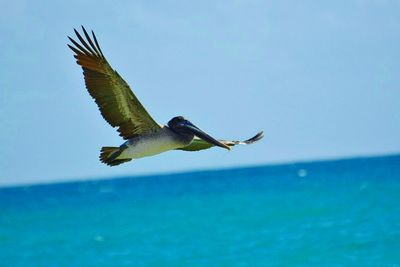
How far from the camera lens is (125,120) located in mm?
9492

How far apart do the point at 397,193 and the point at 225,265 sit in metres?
25.2

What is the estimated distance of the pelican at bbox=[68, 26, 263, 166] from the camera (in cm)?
920

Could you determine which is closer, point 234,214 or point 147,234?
point 147,234

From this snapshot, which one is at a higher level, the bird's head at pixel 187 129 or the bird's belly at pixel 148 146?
the bird's head at pixel 187 129

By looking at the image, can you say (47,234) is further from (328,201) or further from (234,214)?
(328,201)

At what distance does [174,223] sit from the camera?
40.0m

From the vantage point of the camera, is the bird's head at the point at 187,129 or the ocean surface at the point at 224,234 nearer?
the bird's head at the point at 187,129

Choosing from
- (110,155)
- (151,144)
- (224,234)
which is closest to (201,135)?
(151,144)

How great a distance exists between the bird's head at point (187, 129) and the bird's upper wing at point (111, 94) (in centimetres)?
17

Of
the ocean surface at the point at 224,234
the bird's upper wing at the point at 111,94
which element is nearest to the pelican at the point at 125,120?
the bird's upper wing at the point at 111,94

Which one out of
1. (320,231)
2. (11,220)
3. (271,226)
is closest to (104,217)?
(11,220)

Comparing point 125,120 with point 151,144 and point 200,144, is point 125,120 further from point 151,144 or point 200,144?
point 200,144

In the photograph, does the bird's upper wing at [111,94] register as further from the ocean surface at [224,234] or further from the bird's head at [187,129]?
the ocean surface at [224,234]

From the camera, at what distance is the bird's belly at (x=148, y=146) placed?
9.47 metres
